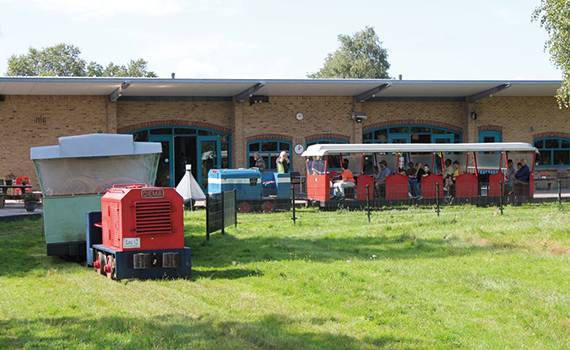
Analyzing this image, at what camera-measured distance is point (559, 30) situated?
16922 mm

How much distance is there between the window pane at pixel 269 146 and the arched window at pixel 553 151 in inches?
510

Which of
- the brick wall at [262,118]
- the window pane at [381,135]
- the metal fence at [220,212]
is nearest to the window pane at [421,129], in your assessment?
the brick wall at [262,118]

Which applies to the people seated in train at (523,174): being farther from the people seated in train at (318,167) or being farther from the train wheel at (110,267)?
the train wheel at (110,267)

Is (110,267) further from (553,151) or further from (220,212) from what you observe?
(553,151)

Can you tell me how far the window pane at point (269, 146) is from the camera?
27.5 meters

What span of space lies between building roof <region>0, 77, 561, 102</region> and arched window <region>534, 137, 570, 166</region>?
8.28 feet

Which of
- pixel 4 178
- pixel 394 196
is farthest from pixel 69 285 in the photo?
pixel 4 178

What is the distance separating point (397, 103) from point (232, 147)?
26.6ft

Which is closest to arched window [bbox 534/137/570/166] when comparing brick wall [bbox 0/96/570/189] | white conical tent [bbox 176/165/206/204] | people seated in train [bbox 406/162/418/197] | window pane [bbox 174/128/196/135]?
brick wall [bbox 0/96/570/189]

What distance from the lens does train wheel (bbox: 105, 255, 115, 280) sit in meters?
10.1

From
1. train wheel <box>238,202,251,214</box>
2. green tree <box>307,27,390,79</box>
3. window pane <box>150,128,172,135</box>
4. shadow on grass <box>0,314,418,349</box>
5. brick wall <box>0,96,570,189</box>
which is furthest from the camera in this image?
green tree <box>307,27,390,79</box>

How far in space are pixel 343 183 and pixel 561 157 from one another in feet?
52.0

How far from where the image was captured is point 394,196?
2034cm

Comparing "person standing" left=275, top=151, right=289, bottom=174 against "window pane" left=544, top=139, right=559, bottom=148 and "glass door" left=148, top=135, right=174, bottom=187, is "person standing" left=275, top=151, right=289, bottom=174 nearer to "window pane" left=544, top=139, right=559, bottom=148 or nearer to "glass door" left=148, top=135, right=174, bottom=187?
"glass door" left=148, top=135, right=174, bottom=187
